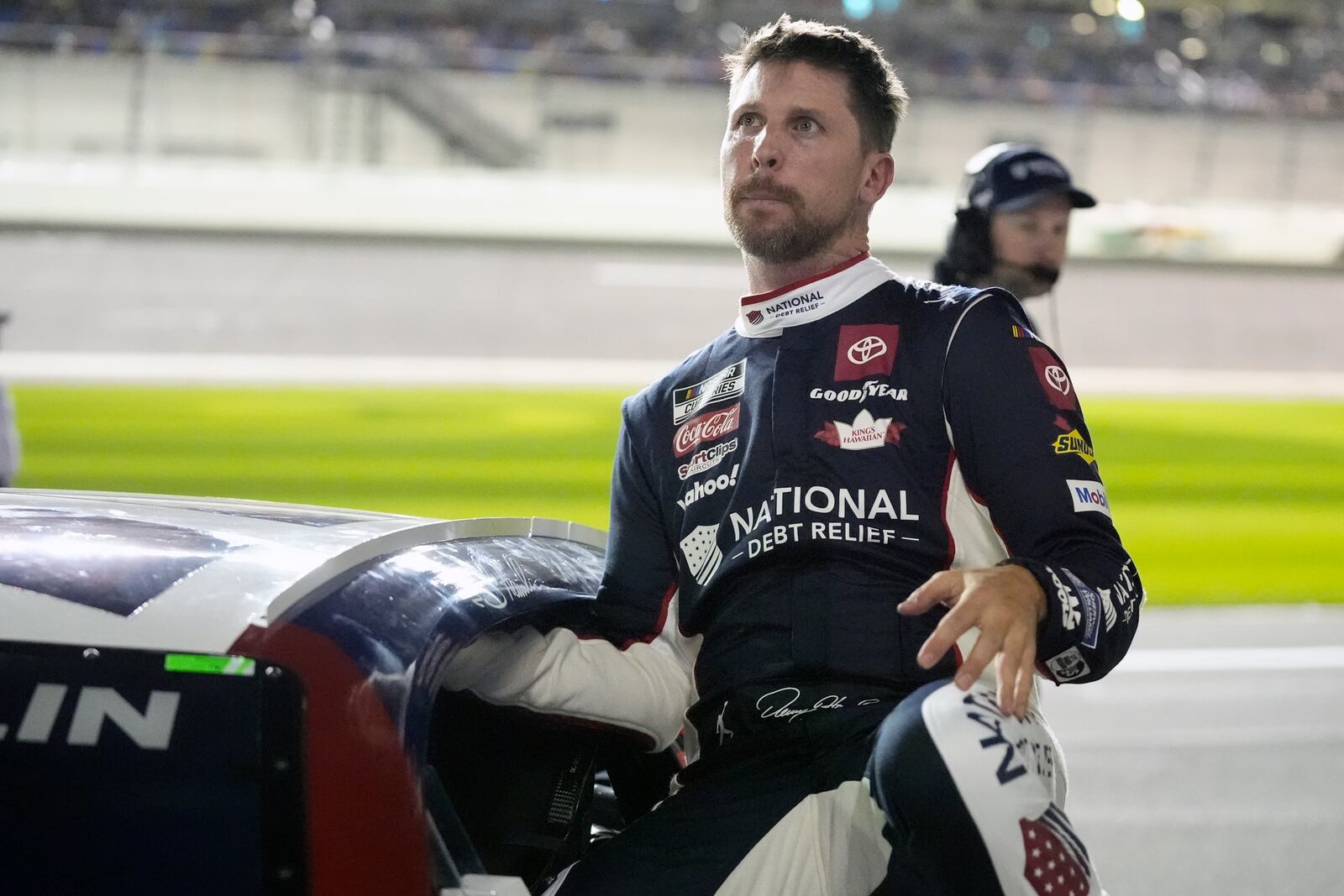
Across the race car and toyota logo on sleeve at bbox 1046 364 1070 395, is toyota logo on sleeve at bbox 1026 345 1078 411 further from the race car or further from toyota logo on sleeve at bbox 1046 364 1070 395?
the race car

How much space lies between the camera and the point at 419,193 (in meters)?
18.7

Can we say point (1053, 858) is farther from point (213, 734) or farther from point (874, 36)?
point (874, 36)

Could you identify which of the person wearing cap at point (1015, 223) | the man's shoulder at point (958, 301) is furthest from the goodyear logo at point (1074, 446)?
the person wearing cap at point (1015, 223)

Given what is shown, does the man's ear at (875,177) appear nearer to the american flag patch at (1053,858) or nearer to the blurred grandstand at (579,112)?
the american flag patch at (1053,858)

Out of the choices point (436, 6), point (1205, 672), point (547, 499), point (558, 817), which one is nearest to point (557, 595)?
point (558, 817)

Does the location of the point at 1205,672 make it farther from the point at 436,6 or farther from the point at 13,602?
the point at 436,6

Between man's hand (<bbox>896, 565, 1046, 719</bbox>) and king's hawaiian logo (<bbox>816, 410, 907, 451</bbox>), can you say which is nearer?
man's hand (<bbox>896, 565, 1046, 719</bbox>)

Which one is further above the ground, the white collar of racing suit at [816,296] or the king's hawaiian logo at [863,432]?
the white collar of racing suit at [816,296]

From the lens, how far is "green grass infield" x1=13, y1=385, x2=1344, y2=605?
782cm

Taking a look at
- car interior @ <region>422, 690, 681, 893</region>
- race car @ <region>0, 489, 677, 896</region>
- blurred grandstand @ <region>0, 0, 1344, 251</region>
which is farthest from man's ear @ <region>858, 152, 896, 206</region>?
blurred grandstand @ <region>0, 0, 1344, 251</region>

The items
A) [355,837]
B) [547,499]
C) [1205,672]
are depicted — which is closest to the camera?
[355,837]

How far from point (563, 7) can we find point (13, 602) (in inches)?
936

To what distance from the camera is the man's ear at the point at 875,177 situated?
2.34 metres

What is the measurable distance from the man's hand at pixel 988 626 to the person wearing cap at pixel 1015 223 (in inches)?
86.1
